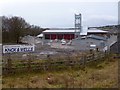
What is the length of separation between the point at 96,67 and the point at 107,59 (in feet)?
14.6

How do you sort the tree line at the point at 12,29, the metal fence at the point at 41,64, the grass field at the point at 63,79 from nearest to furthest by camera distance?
the grass field at the point at 63,79
the metal fence at the point at 41,64
the tree line at the point at 12,29

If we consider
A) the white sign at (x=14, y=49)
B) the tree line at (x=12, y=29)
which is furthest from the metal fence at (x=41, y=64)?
the tree line at (x=12, y=29)

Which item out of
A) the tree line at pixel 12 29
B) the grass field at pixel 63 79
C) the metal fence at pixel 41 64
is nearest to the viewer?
the grass field at pixel 63 79

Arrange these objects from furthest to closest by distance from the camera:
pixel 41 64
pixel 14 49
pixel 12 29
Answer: pixel 12 29, pixel 14 49, pixel 41 64

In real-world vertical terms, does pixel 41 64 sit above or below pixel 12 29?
below

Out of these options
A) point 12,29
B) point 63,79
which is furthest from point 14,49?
point 12,29

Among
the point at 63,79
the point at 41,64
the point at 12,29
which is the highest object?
the point at 12,29

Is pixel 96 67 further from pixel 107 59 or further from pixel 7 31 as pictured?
pixel 7 31

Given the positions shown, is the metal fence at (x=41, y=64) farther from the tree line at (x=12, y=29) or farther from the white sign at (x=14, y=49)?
the tree line at (x=12, y=29)

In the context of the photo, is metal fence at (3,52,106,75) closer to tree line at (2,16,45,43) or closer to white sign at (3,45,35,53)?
white sign at (3,45,35,53)

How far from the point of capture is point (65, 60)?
18141mm

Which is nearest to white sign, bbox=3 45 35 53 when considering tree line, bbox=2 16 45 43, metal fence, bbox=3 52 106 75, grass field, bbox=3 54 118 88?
metal fence, bbox=3 52 106 75

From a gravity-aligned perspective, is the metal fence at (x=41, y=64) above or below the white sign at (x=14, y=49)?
below

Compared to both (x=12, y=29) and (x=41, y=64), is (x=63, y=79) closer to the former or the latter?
(x=41, y=64)
